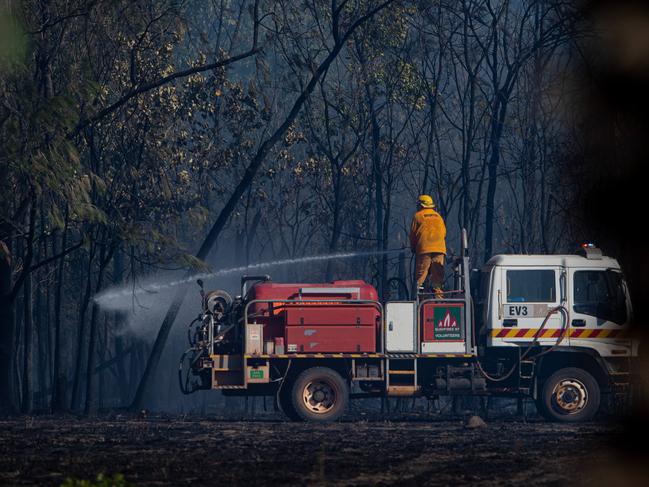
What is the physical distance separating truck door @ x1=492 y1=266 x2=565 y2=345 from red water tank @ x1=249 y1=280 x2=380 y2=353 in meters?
2.16

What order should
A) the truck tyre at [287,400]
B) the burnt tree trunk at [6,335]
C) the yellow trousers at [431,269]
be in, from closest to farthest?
the truck tyre at [287,400] < the yellow trousers at [431,269] < the burnt tree trunk at [6,335]

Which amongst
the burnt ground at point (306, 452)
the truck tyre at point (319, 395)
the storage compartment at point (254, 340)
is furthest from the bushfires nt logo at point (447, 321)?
the storage compartment at point (254, 340)

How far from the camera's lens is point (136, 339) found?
43062 mm

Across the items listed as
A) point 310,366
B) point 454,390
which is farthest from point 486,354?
point 310,366

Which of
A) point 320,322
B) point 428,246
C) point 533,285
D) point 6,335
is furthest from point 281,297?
point 6,335

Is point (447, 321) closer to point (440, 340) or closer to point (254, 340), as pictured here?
point (440, 340)

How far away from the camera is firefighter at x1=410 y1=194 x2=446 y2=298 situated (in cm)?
2120

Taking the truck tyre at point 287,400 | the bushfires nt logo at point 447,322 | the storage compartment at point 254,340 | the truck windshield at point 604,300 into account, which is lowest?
the truck tyre at point 287,400

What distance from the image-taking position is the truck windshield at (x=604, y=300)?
Answer: 67.7 feet

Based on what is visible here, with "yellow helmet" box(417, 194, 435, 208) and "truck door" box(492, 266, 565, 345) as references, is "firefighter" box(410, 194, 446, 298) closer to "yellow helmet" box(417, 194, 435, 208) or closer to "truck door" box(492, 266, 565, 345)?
"yellow helmet" box(417, 194, 435, 208)

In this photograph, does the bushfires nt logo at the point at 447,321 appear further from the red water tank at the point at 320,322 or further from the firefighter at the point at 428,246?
the red water tank at the point at 320,322

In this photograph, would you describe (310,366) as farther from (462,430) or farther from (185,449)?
(185,449)

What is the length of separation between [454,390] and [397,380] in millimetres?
994

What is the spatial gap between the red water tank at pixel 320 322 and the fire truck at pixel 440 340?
0.02 m
